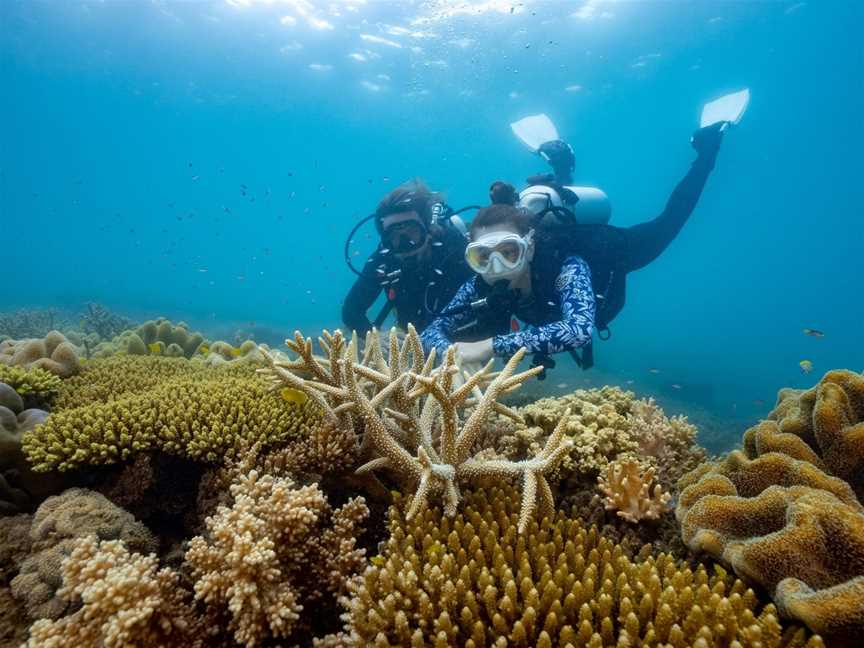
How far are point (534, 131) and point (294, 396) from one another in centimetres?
1439

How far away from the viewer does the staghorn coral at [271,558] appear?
2.13 meters

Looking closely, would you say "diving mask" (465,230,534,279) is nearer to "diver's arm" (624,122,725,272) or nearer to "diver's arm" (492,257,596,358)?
"diver's arm" (492,257,596,358)

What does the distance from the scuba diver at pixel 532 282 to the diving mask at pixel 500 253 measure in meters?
0.01

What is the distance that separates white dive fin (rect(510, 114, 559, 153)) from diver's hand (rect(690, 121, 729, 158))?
4145 millimetres

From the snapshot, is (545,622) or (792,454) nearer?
(545,622)

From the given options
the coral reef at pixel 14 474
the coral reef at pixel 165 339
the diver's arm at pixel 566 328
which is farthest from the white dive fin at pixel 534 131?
the coral reef at pixel 14 474

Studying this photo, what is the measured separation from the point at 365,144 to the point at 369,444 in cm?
7116

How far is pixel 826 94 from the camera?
5719 cm

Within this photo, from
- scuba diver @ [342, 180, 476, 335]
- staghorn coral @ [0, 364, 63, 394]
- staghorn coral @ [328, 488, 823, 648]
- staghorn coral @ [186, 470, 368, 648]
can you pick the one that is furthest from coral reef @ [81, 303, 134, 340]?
staghorn coral @ [328, 488, 823, 648]

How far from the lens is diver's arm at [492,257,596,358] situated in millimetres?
5559

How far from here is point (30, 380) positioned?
13.6ft

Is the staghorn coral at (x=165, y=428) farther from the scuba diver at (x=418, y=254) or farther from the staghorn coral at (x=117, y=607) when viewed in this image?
the scuba diver at (x=418, y=254)

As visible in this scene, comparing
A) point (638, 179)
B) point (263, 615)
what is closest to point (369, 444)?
point (263, 615)

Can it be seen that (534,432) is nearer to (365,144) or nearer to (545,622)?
(545,622)
